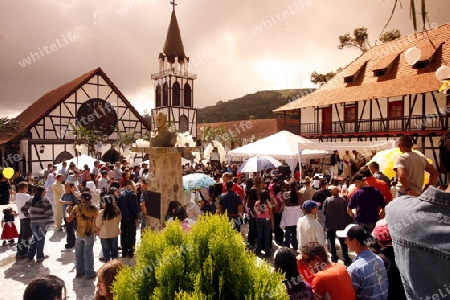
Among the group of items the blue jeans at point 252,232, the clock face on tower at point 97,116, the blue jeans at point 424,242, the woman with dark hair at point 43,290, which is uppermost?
the clock face on tower at point 97,116

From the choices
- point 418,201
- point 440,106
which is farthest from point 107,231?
point 440,106

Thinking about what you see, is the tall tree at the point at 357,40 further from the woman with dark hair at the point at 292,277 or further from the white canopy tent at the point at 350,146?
the woman with dark hair at the point at 292,277

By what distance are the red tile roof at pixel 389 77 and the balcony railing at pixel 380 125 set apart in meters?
1.84

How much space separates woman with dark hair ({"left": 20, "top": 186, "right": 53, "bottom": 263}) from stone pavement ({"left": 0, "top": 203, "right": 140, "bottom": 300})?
302 mm

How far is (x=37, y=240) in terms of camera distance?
7.24 m

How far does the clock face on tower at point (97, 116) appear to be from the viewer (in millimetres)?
28266

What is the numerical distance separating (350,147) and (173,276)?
13.5 meters

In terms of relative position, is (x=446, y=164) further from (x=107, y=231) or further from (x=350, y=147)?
(x=350, y=147)

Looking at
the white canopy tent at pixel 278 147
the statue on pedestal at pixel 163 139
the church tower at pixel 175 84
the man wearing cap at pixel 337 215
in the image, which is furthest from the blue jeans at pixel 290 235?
the church tower at pixel 175 84

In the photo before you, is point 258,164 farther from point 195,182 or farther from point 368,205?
point 368,205

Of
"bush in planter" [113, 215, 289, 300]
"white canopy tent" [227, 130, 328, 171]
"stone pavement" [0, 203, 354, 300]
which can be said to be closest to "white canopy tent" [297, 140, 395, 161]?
"white canopy tent" [227, 130, 328, 171]

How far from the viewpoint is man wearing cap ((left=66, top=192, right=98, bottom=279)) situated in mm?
6324

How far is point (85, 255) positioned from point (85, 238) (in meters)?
0.32

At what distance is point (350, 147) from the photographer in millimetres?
13898
